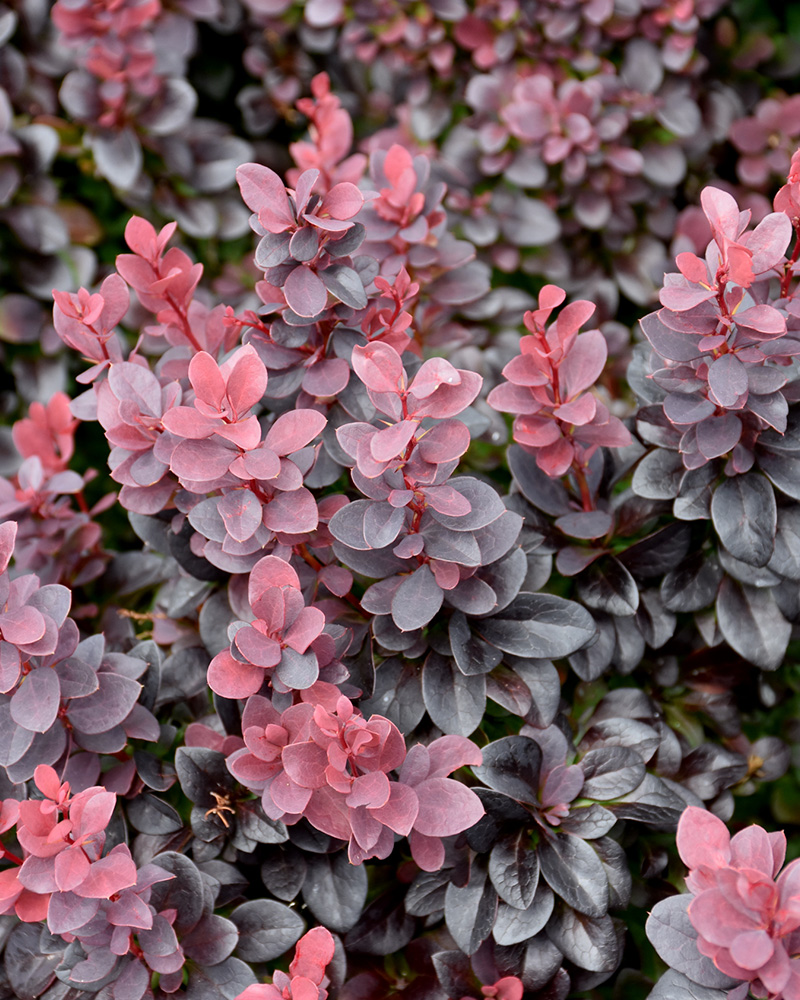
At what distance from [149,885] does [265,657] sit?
1.03 ft

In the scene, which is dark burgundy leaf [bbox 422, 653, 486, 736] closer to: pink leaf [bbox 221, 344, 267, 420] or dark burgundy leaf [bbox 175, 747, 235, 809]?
dark burgundy leaf [bbox 175, 747, 235, 809]

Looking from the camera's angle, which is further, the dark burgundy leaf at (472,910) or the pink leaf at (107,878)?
the dark burgundy leaf at (472,910)

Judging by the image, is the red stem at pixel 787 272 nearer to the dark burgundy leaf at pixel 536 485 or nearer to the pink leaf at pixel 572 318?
the pink leaf at pixel 572 318

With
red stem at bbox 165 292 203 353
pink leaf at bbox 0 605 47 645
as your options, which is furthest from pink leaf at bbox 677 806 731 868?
red stem at bbox 165 292 203 353

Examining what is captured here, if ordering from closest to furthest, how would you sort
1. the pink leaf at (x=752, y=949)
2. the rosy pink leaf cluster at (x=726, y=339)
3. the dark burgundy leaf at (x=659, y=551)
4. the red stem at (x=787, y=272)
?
1. the pink leaf at (x=752, y=949)
2. the rosy pink leaf cluster at (x=726, y=339)
3. the red stem at (x=787, y=272)
4. the dark burgundy leaf at (x=659, y=551)

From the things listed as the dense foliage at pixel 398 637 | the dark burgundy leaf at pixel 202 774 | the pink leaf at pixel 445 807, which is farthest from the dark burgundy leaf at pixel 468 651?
the dark burgundy leaf at pixel 202 774

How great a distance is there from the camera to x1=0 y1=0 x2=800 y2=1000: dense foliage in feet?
3.31

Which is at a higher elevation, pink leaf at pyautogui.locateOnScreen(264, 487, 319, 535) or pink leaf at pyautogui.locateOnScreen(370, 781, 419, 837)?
pink leaf at pyautogui.locateOnScreen(264, 487, 319, 535)

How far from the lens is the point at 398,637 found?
3.72 feet

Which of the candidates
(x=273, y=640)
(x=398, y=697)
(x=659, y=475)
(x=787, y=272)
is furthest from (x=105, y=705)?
(x=787, y=272)

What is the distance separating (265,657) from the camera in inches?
39.9

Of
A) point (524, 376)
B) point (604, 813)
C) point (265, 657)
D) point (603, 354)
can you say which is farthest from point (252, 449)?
point (604, 813)

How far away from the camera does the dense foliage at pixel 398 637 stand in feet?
3.31

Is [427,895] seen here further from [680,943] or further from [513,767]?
[680,943]
